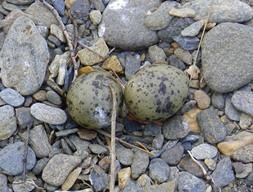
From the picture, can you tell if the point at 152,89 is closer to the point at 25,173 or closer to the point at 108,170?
the point at 108,170

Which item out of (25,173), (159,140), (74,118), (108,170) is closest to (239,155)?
(159,140)

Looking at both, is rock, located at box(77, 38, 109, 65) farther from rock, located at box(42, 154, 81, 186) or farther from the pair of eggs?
rock, located at box(42, 154, 81, 186)

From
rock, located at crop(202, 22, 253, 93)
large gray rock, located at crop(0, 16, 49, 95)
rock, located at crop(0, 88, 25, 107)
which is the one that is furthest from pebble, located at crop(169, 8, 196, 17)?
rock, located at crop(0, 88, 25, 107)

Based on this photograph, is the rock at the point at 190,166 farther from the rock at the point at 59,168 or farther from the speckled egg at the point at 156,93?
the rock at the point at 59,168

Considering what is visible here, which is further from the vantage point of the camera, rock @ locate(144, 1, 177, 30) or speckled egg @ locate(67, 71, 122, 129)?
rock @ locate(144, 1, 177, 30)

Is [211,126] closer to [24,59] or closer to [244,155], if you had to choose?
[244,155]

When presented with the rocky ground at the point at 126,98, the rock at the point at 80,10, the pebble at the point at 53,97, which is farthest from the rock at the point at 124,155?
the rock at the point at 80,10

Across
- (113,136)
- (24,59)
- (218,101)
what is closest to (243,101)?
(218,101)
